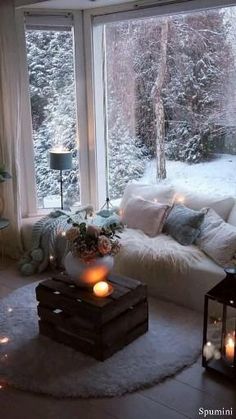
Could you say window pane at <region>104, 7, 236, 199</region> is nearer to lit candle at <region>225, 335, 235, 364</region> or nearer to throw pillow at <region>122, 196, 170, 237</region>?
throw pillow at <region>122, 196, 170, 237</region>

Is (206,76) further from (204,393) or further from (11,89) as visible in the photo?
(204,393)

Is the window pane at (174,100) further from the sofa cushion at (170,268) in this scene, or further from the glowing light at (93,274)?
the glowing light at (93,274)

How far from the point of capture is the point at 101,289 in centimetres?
291

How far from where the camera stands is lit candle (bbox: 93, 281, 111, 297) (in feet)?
9.54

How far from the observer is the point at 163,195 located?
4211mm

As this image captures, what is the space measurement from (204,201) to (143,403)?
1.93 m

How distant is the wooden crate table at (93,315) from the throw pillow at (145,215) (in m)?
0.91

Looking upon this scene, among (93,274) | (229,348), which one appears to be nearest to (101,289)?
(93,274)

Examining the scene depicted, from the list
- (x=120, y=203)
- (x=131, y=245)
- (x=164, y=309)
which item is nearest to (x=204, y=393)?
(x=164, y=309)

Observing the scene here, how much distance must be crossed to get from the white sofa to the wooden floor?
0.81 metres

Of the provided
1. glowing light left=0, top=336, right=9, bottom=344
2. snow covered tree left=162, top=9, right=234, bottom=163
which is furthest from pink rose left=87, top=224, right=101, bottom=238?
snow covered tree left=162, top=9, right=234, bottom=163

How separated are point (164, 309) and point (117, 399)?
1.01 metres

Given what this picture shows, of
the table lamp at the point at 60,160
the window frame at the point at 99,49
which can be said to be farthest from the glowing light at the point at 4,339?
the window frame at the point at 99,49

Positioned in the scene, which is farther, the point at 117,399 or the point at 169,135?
the point at 169,135
